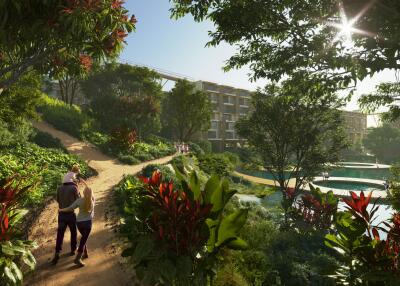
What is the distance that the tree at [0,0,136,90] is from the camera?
20.6 feet

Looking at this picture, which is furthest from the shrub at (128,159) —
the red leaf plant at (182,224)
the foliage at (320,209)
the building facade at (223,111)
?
the building facade at (223,111)

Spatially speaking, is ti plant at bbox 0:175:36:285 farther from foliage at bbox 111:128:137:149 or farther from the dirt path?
foliage at bbox 111:128:137:149

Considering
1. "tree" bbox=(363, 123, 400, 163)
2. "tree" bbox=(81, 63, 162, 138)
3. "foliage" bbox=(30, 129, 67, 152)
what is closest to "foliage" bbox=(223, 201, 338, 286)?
"foliage" bbox=(30, 129, 67, 152)

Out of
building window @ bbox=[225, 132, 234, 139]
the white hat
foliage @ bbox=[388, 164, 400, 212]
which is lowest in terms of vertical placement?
foliage @ bbox=[388, 164, 400, 212]

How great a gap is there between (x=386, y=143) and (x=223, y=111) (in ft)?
130

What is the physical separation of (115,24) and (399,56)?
247 inches

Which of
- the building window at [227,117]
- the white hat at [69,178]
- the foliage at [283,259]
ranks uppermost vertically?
the building window at [227,117]

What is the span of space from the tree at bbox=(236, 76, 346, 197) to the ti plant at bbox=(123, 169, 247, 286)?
10.5 m

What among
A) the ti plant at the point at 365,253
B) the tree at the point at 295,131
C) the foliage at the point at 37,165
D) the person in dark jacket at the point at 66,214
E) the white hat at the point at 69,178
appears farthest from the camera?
the tree at the point at 295,131

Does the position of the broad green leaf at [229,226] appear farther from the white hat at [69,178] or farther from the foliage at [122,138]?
the foliage at [122,138]

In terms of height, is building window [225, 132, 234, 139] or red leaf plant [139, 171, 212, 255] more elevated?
building window [225, 132, 234, 139]

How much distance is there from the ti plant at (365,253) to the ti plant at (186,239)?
166cm

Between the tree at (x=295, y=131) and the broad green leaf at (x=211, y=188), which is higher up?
the tree at (x=295, y=131)

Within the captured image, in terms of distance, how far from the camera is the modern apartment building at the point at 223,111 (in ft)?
199
